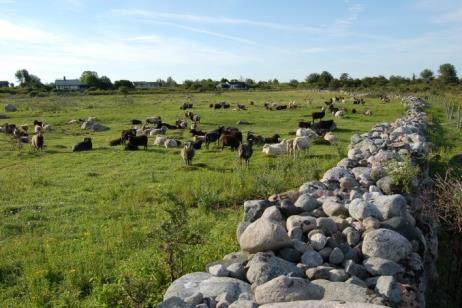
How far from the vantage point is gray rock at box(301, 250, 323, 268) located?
5420 millimetres

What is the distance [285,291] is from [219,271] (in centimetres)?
114

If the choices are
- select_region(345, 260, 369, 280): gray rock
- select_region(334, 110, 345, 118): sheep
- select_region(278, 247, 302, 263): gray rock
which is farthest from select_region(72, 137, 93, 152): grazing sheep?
select_region(334, 110, 345, 118): sheep

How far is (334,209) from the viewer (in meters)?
7.05

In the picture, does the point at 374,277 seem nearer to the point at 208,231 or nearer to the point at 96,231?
the point at 208,231

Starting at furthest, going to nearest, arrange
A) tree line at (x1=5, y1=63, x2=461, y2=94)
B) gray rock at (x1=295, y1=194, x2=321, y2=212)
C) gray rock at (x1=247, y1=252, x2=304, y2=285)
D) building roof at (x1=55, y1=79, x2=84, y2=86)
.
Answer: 1. building roof at (x1=55, y1=79, x2=84, y2=86)
2. tree line at (x1=5, y1=63, x2=461, y2=94)
3. gray rock at (x1=295, y1=194, x2=321, y2=212)
4. gray rock at (x1=247, y1=252, x2=304, y2=285)

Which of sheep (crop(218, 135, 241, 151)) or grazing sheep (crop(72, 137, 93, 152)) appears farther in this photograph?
grazing sheep (crop(72, 137, 93, 152))

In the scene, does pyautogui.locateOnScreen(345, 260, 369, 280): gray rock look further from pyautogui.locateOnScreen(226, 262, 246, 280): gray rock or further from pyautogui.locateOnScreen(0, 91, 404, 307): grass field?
pyautogui.locateOnScreen(0, 91, 404, 307): grass field

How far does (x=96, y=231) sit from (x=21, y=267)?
6.34 feet

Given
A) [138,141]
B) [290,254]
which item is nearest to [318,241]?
[290,254]

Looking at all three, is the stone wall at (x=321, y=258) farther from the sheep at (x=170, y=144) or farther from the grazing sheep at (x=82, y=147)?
the grazing sheep at (x=82, y=147)

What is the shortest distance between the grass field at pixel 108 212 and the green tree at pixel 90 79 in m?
82.3

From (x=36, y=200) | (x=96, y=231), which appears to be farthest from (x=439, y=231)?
(x=36, y=200)

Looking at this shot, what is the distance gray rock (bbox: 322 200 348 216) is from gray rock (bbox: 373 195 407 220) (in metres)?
0.51

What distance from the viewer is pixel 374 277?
16.8 feet
